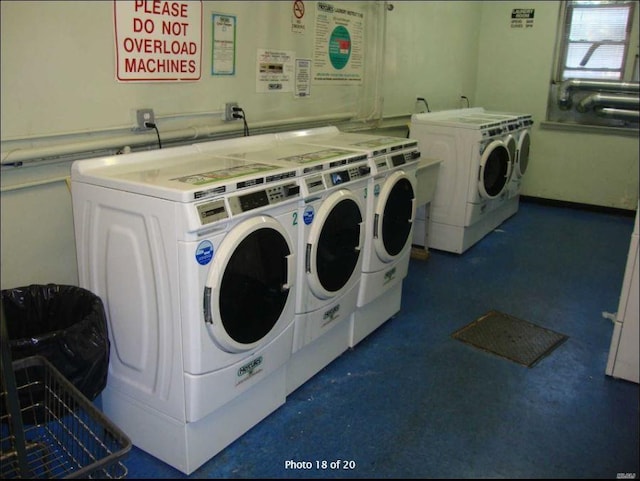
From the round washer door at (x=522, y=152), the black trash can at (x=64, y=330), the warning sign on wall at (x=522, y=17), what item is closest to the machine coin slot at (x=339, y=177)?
the black trash can at (x=64, y=330)

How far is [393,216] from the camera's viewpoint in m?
2.98

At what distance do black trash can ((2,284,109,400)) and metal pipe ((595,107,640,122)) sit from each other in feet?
17.3

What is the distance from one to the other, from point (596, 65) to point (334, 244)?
179 inches

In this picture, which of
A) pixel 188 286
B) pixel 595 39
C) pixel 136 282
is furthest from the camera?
pixel 595 39

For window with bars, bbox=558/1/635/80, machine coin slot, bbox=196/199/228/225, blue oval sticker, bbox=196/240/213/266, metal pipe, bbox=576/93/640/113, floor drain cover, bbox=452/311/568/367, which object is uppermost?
window with bars, bbox=558/1/635/80

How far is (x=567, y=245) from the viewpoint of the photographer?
15.7 ft

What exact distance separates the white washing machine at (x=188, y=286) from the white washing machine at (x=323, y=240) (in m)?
0.10

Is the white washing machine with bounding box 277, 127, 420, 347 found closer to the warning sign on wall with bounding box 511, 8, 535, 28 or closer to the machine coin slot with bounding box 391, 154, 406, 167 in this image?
the machine coin slot with bounding box 391, 154, 406, 167

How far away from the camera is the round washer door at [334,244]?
93.0 inches

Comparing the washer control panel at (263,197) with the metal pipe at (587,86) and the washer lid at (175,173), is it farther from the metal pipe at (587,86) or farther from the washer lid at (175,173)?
the metal pipe at (587,86)

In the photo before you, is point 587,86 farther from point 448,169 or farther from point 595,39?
point 448,169

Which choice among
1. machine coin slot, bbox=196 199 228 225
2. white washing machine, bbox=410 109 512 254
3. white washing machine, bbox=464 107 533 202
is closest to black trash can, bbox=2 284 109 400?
machine coin slot, bbox=196 199 228 225

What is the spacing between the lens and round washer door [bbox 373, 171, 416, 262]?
2.82m

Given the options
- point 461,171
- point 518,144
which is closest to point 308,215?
point 461,171
